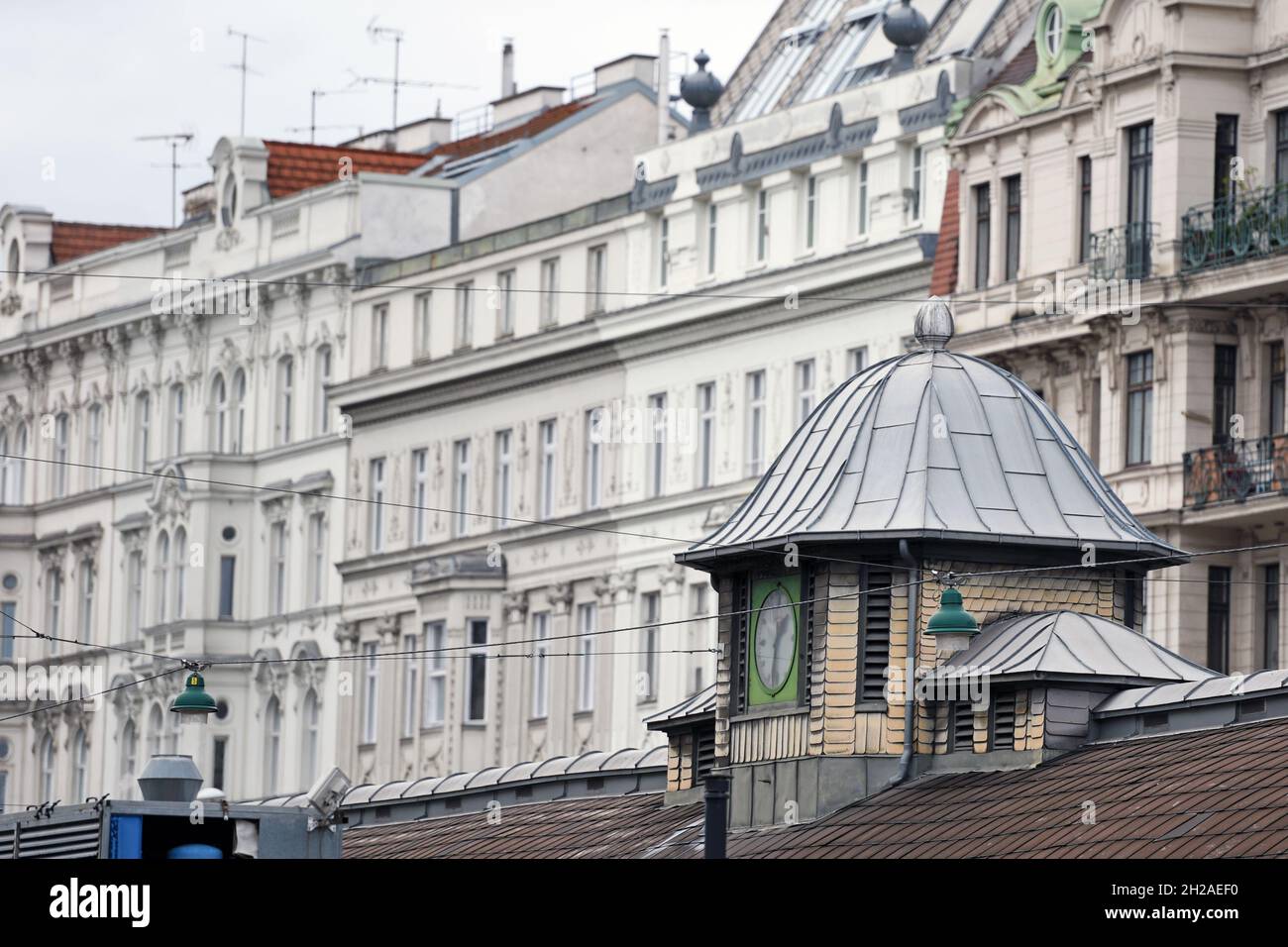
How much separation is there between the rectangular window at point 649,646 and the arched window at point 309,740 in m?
13.8

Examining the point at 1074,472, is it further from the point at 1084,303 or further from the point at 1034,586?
the point at 1084,303

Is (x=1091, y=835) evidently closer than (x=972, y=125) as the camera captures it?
Yes

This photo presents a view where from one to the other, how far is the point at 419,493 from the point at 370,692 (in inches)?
170

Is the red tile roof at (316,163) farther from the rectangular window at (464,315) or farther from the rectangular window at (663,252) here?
the rectangular window at (663,252)

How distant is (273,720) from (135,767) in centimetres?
559

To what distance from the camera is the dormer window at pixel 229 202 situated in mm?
101312

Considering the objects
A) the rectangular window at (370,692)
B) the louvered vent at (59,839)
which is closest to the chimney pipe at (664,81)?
the rectangular window at (370,692)

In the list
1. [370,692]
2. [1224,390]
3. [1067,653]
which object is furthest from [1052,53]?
[370,692]

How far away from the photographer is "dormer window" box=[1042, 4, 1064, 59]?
7200 cm

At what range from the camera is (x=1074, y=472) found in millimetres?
50438

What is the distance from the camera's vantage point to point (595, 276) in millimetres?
86875

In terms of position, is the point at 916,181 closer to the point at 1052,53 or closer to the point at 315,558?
the point at 1052,53

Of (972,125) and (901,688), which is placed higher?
(972,125)
